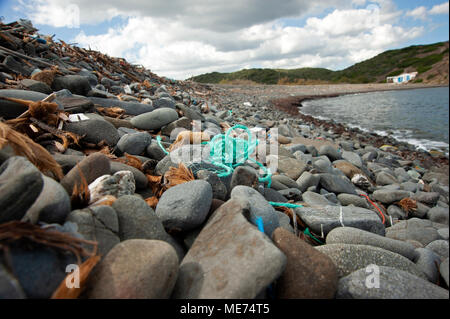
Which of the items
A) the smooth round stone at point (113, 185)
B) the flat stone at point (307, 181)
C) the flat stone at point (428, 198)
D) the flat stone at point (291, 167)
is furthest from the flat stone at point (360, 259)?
the flat stone at point (428, 198)

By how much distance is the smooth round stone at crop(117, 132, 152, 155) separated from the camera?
8.21 feet

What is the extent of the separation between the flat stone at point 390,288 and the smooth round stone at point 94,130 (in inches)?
93.0

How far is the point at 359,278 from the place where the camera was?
3.94 feet

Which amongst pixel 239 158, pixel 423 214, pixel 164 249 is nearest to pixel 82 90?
pixel 239 158

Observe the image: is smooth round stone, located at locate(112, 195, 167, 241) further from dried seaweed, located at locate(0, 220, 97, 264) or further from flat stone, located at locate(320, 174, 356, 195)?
flat stone, located at locate(320, 174, 356, 195)

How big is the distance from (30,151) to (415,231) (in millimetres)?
3205

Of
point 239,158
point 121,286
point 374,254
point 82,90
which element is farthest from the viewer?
point 82,90

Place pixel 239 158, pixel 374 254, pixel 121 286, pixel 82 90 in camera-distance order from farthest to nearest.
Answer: pixel 82 90 → pixel 239 158 → pixel 374 254 → pixel 121 286

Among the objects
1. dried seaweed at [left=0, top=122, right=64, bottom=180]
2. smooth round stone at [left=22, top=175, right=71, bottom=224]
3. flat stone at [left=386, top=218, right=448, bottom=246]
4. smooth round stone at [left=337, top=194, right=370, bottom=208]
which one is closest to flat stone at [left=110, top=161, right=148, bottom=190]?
dried seaweed at [left=0, top=122, right=64, bottom=180]

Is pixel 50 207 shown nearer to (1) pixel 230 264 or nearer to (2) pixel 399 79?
(1) pixel 230 264

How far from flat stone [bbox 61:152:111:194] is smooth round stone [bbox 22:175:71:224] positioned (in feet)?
0.92

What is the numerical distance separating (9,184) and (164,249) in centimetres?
69

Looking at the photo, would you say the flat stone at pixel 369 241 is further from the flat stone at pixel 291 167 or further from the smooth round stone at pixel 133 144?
the smooth round stone at pixel 133 144
